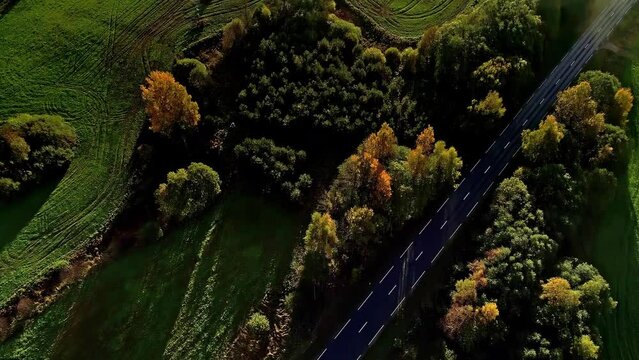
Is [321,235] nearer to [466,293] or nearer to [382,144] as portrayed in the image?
[382,144]

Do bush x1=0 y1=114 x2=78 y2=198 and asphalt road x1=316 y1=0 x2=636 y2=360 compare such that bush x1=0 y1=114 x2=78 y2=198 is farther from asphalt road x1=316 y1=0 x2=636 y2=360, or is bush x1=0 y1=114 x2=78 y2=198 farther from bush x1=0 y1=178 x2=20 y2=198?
asphalt road x1=316 y1=0 x2=636 y2=360

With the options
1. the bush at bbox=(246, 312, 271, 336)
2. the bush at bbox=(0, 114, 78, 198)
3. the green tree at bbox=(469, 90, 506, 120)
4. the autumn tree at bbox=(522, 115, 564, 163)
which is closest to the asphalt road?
the autumn tree at bbox=(522, 115, 564, 163)

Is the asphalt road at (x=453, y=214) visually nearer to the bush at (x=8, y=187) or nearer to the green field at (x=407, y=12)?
the green field at (x=407, y=12)

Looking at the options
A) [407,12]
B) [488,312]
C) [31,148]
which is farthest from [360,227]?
[31,148]

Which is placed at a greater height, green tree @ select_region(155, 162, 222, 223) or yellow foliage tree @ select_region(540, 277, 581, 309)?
yellow foliage tree @ select_region(540, 277, 581, 309)

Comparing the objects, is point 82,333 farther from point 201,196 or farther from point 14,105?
point 14,105

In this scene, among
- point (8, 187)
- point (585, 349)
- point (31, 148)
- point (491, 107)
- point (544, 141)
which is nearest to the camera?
point (585, 349)

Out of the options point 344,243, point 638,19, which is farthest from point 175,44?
point 638,19
